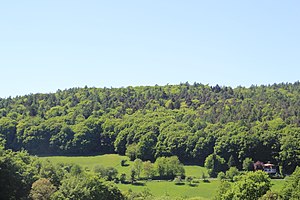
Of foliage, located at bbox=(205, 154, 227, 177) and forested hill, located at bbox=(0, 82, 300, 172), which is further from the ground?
forested hill, located at bbox=(0, 82, 300, 172)

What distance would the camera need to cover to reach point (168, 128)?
157000mm

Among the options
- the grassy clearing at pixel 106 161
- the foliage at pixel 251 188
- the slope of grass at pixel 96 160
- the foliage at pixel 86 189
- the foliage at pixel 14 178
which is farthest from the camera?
the slope of grass at pixel 96 160

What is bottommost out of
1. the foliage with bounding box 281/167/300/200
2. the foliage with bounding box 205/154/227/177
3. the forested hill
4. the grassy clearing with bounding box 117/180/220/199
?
the grassy clearing with bounding box 117/180/220/199

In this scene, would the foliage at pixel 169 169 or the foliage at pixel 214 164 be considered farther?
the foliage at pixel 214 164

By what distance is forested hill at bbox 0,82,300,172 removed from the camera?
440 feet

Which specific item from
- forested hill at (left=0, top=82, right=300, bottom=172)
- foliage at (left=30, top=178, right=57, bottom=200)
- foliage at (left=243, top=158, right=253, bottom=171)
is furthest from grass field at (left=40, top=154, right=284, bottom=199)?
foliage at (left=30, top=178, right=57, bottom=200)

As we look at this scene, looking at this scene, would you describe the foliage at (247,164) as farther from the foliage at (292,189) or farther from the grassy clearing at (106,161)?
the foliage at (292,189)

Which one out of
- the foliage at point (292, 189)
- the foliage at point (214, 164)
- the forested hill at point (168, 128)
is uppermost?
the forested hill at point (168, 128)

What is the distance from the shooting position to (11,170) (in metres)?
58.5

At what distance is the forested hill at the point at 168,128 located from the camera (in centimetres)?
13400

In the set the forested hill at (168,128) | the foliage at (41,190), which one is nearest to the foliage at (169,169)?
the forested hill at (168,128)

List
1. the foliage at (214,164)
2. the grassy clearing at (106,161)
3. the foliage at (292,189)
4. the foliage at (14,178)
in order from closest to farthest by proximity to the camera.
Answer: the foliage at (14,178)
the foliage at (292,189)
the foliage at (214,164)
the grassy clearing at (106,161)

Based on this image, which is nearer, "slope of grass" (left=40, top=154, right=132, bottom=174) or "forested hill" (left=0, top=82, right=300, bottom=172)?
"slope of grass" (left=40, top=154, right=132, bottom=174)

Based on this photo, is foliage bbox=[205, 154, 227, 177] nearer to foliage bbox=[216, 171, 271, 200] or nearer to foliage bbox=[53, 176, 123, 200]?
foliage bbox=[216, 171, 271, 200]
